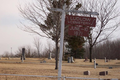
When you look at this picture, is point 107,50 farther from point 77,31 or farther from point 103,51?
point 77,31

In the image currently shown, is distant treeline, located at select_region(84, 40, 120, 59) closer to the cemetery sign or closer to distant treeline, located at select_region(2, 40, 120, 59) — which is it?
distant treeline, located at select_region(2, 40, 120, 59)

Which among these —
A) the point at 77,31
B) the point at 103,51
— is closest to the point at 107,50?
the point at 103,51

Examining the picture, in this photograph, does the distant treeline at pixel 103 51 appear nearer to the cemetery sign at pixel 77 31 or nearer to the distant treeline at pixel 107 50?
the distant treeline at pixel 107 50

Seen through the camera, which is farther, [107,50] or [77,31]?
[107,50]

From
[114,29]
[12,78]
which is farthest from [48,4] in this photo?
[114,29]

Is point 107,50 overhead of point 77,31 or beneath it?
beneath

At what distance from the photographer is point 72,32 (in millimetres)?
9906

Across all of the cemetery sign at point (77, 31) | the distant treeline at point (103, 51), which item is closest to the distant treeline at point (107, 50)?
the distant treeline at point (103, 51)

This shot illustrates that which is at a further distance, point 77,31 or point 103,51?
point 103,51

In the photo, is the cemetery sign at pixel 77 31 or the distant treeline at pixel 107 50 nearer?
the cemetery sign at pixel 77 31

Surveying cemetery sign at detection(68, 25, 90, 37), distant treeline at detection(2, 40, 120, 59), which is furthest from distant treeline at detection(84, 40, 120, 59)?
cemetery sign at detection(68, 25, 90, 37)

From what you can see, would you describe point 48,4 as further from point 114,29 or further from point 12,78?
point 114,29

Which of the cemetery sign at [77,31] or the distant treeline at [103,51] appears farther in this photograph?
the distant treeline at [103,51]

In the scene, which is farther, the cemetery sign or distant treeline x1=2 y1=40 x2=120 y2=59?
distant treeline x1=2 y1=40 x2=120 y2=59
